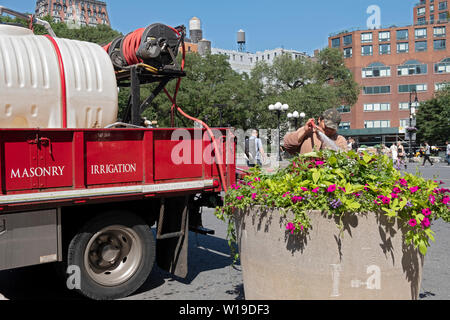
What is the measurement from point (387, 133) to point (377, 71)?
40.1 ft

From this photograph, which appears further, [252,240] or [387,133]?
[387,133]

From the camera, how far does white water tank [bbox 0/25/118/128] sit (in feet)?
17.1

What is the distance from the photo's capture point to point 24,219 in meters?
4.79

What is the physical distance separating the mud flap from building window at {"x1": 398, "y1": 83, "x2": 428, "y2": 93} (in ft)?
305

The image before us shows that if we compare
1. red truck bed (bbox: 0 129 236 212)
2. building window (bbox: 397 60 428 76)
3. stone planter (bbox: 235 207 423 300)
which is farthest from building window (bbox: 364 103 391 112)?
stone planter (bbox: 235 207 423 300)

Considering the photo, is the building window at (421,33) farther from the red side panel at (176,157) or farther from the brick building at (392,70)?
the red side panel at (176,157)

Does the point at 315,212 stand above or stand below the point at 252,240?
above

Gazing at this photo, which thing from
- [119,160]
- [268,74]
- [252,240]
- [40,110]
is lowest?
A: [252,240]

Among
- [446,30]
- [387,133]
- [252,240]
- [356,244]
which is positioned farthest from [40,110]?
[446,30]

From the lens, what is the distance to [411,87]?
92.0 m

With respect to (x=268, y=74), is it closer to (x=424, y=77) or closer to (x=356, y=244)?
(x=424, y=77)

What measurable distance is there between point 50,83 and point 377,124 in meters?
94.0
